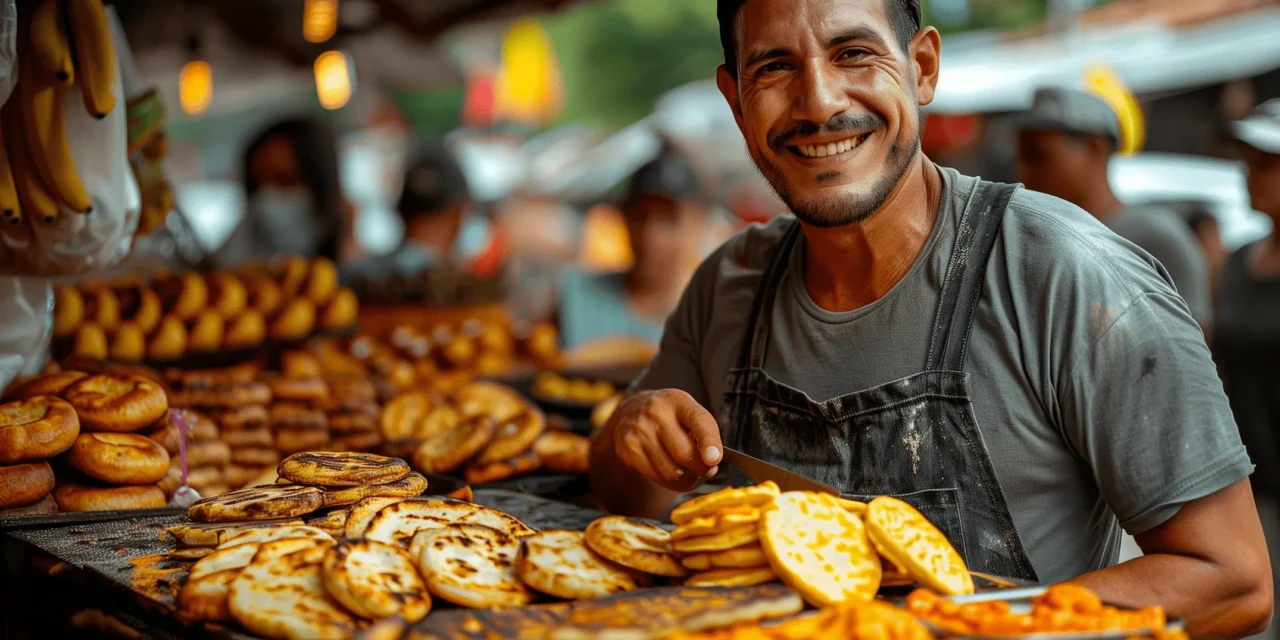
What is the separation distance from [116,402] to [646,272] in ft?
13.1

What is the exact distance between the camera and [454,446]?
2918 mm

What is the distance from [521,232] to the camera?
48.2 feet

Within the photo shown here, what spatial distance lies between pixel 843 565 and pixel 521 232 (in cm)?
1340

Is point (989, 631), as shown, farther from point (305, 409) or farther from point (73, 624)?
point (305, 409)

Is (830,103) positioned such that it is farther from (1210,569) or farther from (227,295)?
(227,295)

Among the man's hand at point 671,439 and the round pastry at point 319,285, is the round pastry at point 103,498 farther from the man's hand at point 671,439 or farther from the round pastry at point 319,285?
the round pastry at point 319,285

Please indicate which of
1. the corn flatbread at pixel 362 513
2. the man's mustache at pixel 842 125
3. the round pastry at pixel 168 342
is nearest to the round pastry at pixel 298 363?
the round pastry at pixel 168 342

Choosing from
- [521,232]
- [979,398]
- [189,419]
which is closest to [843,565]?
[979,398]

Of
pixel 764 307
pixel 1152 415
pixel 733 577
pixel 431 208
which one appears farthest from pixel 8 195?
pixel 431 208

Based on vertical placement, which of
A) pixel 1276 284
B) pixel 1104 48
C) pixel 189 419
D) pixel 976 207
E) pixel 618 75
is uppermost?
pixel 618 75

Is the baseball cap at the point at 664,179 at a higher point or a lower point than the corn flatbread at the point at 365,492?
higher

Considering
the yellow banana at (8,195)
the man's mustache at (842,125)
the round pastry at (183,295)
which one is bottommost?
the round pastry at (183,295)

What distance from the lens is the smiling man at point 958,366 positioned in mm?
1815

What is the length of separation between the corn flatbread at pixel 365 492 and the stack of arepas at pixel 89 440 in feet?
1.88
